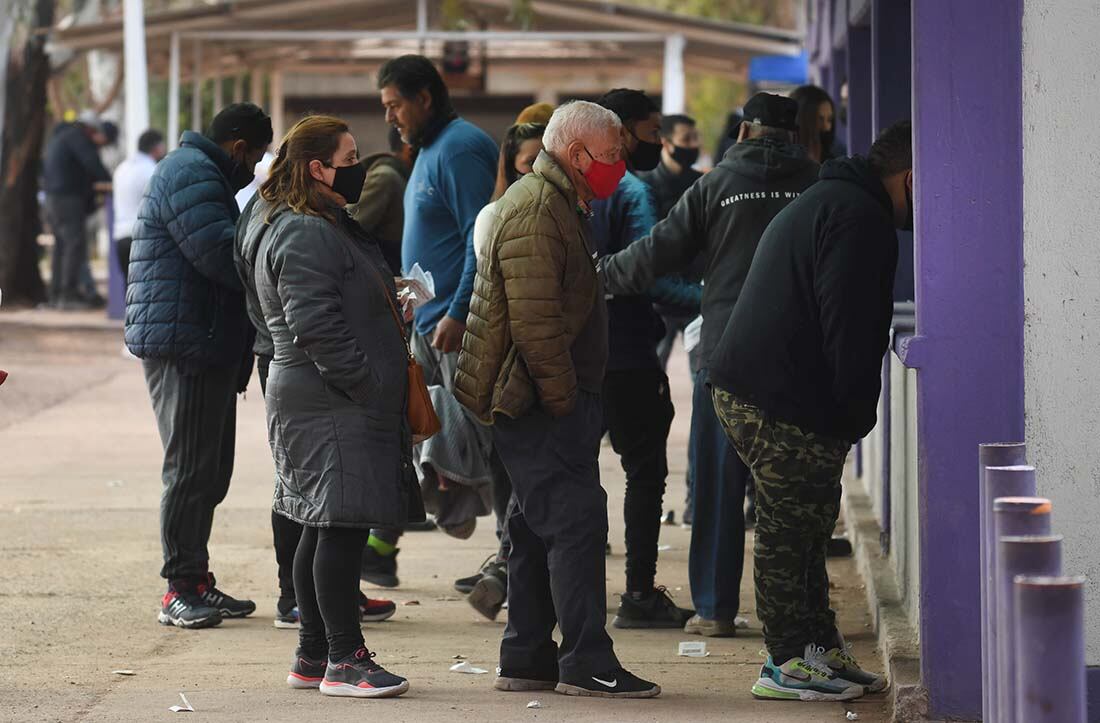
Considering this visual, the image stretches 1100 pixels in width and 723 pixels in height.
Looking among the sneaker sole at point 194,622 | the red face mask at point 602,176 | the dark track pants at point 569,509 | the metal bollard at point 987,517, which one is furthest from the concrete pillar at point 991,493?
the sneaker sole at point 194,622

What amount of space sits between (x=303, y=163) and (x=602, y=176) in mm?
927

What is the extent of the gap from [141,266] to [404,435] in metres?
1.58

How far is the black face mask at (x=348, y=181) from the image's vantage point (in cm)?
589

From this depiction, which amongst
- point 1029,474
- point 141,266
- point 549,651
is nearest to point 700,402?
point 549,651

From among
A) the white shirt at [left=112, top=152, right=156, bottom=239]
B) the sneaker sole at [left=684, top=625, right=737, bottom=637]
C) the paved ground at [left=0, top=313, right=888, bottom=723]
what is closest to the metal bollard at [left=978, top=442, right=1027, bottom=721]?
the paved ground at [left=0, top=313, right=888, bottom=723]

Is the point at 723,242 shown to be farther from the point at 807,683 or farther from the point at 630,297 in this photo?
the point at 807,683

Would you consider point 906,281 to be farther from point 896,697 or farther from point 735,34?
point 735,34

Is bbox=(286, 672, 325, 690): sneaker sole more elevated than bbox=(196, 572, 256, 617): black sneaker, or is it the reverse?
bbox=(196, 572, 256, 617): black sneaker

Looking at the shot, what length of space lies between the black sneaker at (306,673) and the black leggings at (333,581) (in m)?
0.13

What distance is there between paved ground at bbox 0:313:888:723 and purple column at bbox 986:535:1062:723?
7.53 ft

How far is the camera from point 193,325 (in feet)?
22.5

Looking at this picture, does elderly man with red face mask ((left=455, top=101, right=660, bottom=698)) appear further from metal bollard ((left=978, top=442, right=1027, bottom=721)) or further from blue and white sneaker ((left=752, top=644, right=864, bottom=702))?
metal bollard ((left=978, top=442, right=1027, bottom=721))

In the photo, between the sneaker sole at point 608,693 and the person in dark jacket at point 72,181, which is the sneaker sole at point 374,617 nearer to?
the sneaker sole at point 608,693

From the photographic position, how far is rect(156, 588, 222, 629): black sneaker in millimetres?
7086
